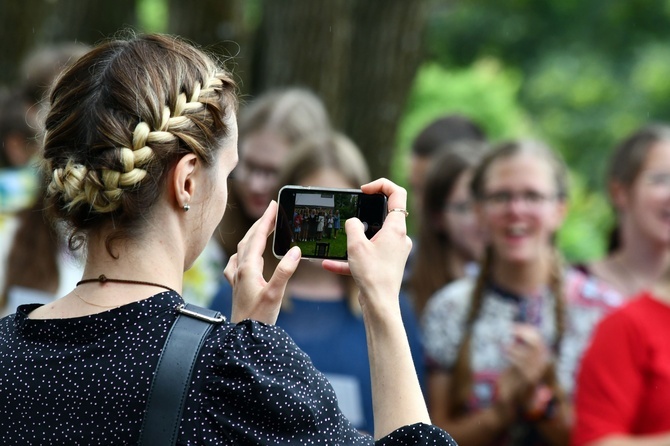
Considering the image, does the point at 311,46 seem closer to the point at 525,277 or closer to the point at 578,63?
the point at 525,277

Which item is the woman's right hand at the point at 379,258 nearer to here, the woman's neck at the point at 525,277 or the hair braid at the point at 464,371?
the hair braid at the point at 464,371

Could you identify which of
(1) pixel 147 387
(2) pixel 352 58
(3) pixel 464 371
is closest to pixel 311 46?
(2) pixel 352 58

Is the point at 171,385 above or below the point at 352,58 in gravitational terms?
below

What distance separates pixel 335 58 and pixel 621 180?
2453 millimetres

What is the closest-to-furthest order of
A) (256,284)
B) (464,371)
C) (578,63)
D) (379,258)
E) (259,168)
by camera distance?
1. (379,258)
2. (256,284)
3. (464,371)
4. (259,168)
5. (578,63)

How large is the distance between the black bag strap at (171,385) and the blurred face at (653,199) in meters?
3.39

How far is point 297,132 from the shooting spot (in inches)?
197

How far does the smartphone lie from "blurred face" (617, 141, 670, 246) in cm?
291

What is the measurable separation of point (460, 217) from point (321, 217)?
3.05m

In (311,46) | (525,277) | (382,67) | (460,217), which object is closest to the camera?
(525,277)

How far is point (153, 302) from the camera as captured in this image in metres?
1.89

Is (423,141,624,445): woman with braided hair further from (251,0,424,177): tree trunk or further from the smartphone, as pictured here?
(251,0,424,177): tree trunk

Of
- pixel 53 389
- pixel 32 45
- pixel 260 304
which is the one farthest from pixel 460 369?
pixel 32 45

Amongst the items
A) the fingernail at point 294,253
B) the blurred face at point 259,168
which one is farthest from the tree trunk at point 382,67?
the fingernail at point 294,253
